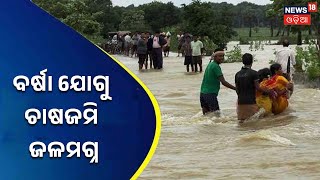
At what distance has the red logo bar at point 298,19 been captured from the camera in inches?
782

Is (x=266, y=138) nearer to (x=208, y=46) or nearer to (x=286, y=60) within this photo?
(x=286, y=60)

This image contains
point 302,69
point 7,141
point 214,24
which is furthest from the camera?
point 214,24

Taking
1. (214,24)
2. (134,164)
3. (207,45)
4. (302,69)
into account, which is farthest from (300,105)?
(214,24)

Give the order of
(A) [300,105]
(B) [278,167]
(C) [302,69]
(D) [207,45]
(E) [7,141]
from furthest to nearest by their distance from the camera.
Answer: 1. (D) [207,45]
2. (C) [302,69]
3. (A) [300,105]
4. (B) [278,167]
5. (E) [7,141]

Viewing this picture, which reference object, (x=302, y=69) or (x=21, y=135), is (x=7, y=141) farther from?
(x=302, y=69)

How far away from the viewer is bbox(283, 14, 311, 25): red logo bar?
65.2 feet

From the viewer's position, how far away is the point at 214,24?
117 ft

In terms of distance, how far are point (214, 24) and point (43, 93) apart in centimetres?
3400

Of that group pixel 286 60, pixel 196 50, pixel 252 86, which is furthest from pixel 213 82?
pixel 196 50

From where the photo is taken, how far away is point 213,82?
994 centimetres
